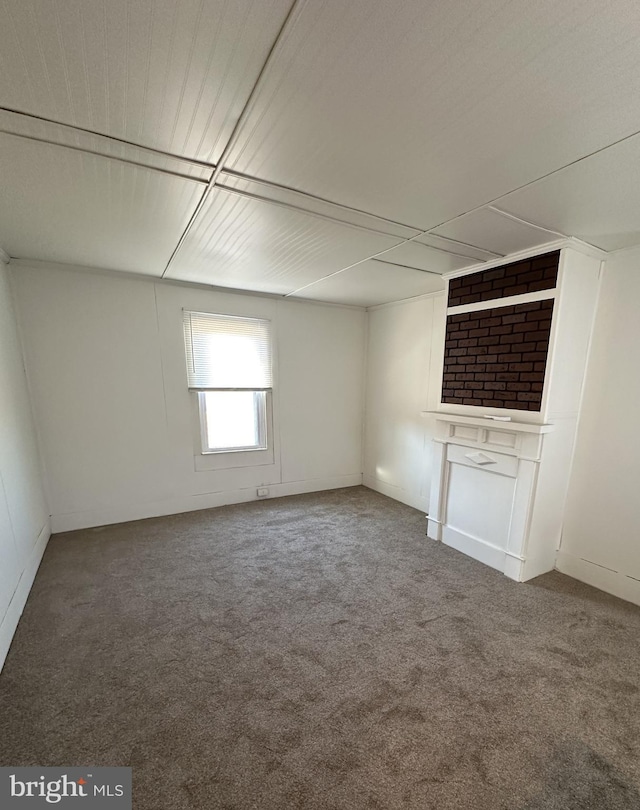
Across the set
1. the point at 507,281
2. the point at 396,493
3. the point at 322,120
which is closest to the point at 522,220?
the point at 507,281

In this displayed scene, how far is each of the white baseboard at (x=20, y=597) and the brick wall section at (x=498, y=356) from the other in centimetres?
341

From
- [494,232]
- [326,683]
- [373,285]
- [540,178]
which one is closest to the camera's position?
[540,178]

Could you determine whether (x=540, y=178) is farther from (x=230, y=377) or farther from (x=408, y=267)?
(x=230, y=377)

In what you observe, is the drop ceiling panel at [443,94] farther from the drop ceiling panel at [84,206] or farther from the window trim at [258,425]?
the window trim at [258,425]

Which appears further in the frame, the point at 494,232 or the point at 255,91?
the point at 494,232

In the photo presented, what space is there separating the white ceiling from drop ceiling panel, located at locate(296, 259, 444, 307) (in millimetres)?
667

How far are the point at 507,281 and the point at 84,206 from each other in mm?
2824

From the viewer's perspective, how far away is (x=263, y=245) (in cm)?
224

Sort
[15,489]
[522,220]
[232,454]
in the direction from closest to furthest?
1. [522,220]
2. [15,489]
3. [232,454]

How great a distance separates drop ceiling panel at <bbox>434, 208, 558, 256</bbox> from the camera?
1810 mm

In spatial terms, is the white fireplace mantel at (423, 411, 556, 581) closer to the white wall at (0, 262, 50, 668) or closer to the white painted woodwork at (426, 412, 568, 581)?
the white painted woodwork at (426, 412, 568, 581)

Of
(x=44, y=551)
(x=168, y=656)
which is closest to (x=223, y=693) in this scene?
(x=168, y=656)

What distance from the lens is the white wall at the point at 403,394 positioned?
11.5ft

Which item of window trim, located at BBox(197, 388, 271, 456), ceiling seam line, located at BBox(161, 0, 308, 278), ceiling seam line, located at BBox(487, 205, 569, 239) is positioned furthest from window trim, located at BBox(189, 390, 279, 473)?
ceiling seam line, located at BBox(487, 205, 569, 239)
